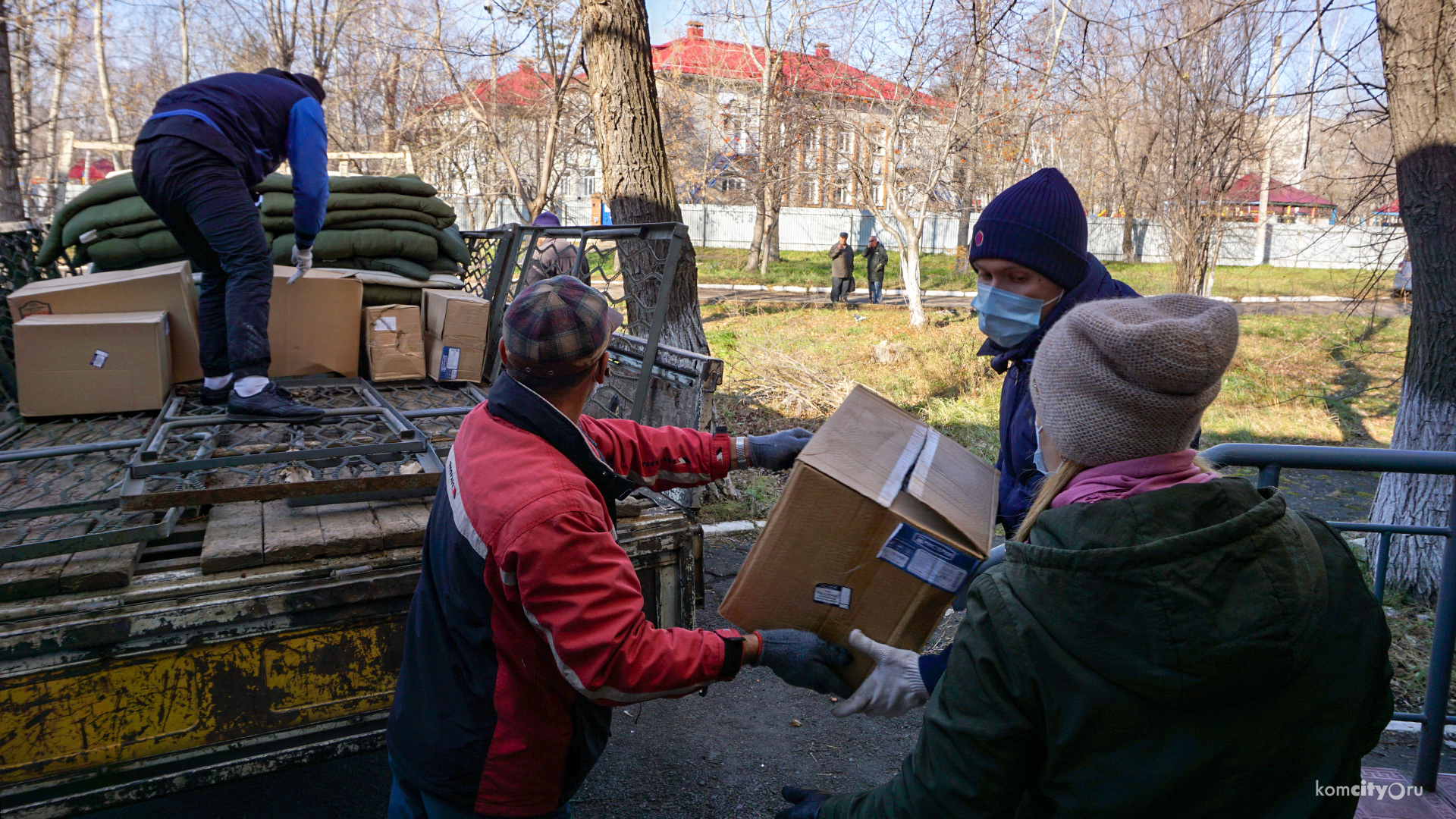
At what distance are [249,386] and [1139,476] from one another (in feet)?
10.8

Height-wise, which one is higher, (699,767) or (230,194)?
(230,194)

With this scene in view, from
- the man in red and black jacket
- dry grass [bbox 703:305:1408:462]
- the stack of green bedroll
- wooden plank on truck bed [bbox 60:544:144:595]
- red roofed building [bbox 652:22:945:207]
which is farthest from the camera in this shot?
red roofed building [bbox 652:22:945:207]

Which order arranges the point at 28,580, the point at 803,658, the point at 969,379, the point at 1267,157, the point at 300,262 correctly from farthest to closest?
the point at 1267,157 → the point at 969,379 → the point at 300,262 → the point at 28,580 → the point at 803,658

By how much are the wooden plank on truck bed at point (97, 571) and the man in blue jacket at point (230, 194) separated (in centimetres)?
119

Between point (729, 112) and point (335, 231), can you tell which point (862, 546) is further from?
point (729, 112)

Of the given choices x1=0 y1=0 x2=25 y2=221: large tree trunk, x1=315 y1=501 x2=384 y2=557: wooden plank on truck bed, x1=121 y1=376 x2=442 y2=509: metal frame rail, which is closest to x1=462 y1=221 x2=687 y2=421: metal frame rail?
x1=121 y1=376 x2=442 y2=509: metal frame rail

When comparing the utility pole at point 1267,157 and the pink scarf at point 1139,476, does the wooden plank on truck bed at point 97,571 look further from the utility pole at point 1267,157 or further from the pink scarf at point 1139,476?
the utility pole at point 1267,157

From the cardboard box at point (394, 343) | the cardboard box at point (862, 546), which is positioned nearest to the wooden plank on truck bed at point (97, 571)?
the cardboard box at point (862, 546)

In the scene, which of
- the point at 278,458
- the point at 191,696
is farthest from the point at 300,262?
the point at 191,696

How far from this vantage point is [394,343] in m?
4.33

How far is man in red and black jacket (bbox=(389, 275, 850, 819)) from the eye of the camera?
1460 millimetres

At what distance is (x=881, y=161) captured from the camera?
15367 mm

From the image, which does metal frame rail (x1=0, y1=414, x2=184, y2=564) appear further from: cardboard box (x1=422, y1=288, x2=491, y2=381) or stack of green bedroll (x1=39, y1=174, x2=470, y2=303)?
stack of green bedroll (x1=39, y1=174, x2=470, y2=303)

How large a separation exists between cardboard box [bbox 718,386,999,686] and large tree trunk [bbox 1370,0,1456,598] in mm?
3814
